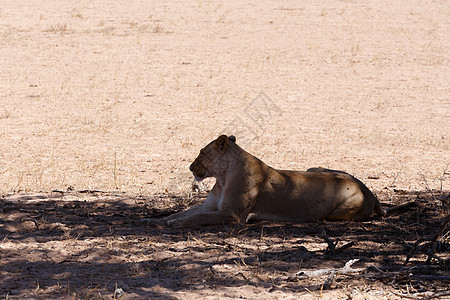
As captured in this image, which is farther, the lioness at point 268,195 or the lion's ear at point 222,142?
the lion's ear at point 222,142

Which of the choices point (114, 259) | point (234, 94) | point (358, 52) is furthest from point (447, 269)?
point (358, 52)

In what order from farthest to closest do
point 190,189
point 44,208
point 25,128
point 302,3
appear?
point 302,3
point 25,128
point 190,189
point 44,208

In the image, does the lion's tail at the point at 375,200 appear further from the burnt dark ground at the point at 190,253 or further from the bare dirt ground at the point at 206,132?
the bare dirt ground at the point at 206,132

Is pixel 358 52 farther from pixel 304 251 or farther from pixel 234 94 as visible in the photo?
pixel 304 251

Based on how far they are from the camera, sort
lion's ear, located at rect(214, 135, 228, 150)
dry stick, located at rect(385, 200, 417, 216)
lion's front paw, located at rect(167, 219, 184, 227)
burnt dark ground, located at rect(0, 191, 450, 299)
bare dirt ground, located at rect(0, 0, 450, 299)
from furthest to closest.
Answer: dry stick, located at rect(385, 200, 417, 216)
lion's ear, located at rect(214, 135, 228, 150)
lion's front paw, located at rect(167, 219, 184, 227)
bare dirt ground, located at rect(0, 0, 450, 299)
burnt dark ground, located at rect(0, 191, 450, 299)

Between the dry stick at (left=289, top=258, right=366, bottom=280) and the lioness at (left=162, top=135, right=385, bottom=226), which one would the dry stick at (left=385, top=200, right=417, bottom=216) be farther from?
the dry stick at (left=289, top=258, right=366, bottom=280)

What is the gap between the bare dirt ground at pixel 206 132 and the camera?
4859mm

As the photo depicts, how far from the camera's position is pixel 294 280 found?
4.66 m

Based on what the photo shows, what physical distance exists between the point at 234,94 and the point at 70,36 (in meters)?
7.20

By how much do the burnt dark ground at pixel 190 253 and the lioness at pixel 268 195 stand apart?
0.43ft

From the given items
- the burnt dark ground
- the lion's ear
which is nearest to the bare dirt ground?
the burnt dark ground

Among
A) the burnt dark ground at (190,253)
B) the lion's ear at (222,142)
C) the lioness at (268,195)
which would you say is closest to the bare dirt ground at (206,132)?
the burnt dark ground at (190,253)

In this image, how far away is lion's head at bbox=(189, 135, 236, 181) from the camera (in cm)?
658

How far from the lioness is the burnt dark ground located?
13 centimetres
